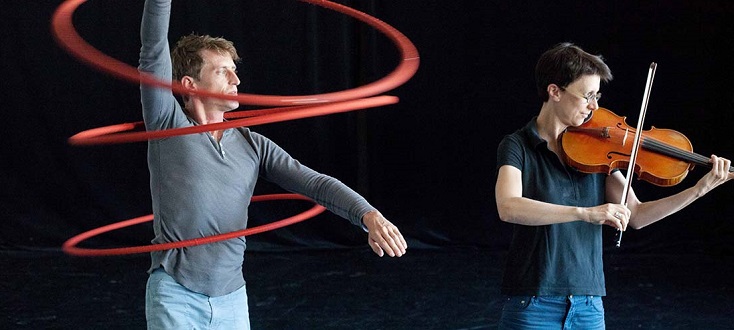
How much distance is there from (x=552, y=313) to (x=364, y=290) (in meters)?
2.92

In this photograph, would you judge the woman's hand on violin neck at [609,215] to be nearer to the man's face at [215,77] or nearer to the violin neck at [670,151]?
the violin neck at [670,151]

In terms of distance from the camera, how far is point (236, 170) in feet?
8.21

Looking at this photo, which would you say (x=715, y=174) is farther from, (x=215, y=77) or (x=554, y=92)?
(x=215, y=77)

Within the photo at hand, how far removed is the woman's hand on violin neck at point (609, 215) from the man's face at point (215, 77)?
99 centimetres

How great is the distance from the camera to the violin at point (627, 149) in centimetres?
270

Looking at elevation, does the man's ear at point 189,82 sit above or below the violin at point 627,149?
above

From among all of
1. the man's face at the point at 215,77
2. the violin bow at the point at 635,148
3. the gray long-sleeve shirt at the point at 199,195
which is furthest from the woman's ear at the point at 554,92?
the man's face at the point at 215,77

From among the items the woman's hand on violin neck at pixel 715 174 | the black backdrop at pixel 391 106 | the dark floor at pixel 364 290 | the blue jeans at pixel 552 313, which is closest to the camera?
the blue jeans at pixel 552 313

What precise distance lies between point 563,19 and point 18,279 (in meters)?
3.94

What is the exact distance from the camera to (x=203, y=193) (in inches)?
95.9

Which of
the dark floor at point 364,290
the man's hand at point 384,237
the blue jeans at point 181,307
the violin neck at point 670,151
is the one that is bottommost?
the dark floor at point 364,290

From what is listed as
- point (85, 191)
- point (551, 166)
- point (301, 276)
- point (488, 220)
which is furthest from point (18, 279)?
point (551, 166)

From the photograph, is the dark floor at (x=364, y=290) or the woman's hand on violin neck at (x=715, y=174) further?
the dark floor at (x=364, y=290)

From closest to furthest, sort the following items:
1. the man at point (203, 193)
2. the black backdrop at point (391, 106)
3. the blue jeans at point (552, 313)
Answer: the man at point (203, 193) → the blue jeans at point (552, 313) → the black backdrop at point (391, 106)
